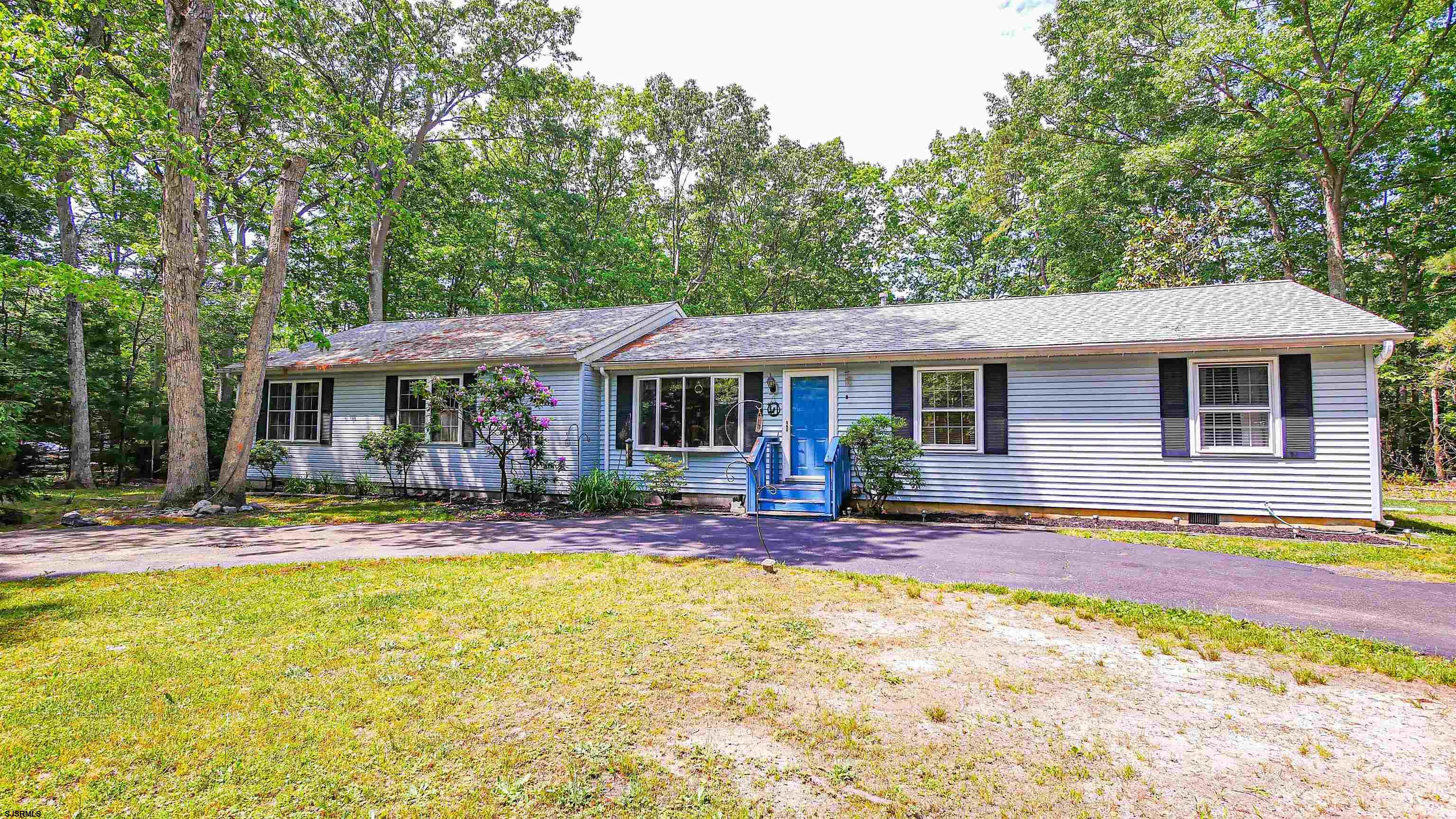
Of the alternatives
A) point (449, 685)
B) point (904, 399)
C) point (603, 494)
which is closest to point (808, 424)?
point (904, 399)

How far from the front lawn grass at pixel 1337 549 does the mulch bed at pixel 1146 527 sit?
217 millimetres

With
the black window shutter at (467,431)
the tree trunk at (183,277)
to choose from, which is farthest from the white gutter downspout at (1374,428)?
the tree trunk at (183,277)

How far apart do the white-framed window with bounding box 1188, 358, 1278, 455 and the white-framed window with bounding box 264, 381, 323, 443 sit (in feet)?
55.6

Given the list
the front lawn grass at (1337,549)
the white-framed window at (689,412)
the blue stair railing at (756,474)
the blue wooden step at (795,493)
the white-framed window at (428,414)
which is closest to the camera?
the front lawn grass at (1337,549)

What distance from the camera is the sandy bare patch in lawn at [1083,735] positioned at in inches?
90.5

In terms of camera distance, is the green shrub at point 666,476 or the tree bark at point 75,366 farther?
the tree bark at point 75,366

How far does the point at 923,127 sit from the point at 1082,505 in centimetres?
2179

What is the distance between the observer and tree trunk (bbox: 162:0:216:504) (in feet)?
33.4

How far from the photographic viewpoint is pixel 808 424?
1084 centimetres

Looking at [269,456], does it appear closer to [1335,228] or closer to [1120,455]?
[1120,455]

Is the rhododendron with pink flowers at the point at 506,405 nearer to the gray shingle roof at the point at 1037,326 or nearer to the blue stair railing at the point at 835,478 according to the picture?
the gray shingle roof at the point at 1037,326

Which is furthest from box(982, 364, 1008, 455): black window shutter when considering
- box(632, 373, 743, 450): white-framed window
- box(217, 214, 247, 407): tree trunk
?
box(217, 214, 247, 407): tree trunk

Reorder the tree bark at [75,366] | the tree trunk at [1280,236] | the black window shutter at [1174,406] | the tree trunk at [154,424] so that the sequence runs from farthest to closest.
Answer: the tree trunk at [1280,236] < the tree trunk at [154,424] < the tree bark at [75,366] < the black window shutter at [1174,406]

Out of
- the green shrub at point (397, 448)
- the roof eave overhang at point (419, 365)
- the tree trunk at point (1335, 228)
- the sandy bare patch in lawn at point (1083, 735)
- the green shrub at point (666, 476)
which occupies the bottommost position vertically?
the sandy bare patch in lawn at point (1083, 735)
